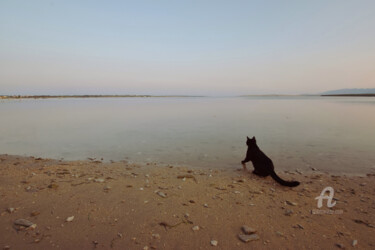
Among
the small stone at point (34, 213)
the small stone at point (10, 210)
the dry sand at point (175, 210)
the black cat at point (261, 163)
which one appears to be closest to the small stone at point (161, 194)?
the dry sand at point (175, 210)

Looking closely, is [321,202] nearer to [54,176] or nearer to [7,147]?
[54,176]

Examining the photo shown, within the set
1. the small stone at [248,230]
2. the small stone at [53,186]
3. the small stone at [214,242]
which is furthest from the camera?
the small stone at [53,186]

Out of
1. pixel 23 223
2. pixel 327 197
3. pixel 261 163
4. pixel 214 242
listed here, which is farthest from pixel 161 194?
pixel 327 197

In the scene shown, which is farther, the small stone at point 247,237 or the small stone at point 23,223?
the small stone at point 23,223

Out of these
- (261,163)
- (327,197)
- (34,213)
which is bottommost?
(327,197)

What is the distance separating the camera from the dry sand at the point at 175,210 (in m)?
3.58

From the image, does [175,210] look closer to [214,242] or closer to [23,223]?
[214,242]

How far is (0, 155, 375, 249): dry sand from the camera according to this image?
358cm

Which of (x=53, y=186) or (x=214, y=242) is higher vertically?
(x=53, y=186)

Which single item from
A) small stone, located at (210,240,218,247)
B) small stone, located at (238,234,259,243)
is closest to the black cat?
small stone, located at (238,234,259,243)

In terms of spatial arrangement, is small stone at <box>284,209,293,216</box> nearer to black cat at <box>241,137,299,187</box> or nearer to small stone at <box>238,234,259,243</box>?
small stone at <box>238,234,259,243</box>

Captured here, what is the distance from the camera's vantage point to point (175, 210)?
4.55m

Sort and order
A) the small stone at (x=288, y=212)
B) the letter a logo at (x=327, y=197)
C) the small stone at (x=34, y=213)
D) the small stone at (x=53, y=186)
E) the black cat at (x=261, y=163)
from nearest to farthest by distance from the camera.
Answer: the small stone at (x=34, y=213), the small stone at (x=288, y=212), the letter a logo at (x=327, y=197), the small stone at (x=53, y=186), the black cat at (x=261, y=163)

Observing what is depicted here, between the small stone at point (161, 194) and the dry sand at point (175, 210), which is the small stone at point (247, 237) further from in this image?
the small stone at point (161, 194)
